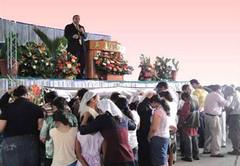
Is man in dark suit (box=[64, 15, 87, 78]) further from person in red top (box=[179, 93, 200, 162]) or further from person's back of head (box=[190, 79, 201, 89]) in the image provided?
person in red top (box=[179, 93, 200, 162])

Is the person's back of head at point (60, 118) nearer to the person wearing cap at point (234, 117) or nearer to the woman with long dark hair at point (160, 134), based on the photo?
the woman with long dark hair at point (160, 134)

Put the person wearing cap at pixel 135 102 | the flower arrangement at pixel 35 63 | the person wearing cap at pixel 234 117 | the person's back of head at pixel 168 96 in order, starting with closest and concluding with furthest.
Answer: the person's back of head at pixel 168 96
the person wearing cap at pixel 135 102
the flower arrangement at pixel 35 63
the person wearing cap at pixel 234 117

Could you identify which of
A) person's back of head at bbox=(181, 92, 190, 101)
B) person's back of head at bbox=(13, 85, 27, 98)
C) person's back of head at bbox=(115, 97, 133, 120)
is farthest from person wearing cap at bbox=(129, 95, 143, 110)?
person's back of head at bbox=(13, 85, 27, 98)

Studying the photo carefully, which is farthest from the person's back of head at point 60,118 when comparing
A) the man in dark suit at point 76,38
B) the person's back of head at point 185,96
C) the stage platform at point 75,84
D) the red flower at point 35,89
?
the man in dark suit at point 76,38

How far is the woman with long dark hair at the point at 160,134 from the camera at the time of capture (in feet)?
13.8

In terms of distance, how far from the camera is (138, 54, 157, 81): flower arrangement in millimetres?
9172

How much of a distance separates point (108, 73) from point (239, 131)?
11.7ft

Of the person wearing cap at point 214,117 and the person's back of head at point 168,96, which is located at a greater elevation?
the person's back of head at point 168,96

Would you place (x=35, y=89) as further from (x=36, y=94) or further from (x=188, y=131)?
(x=188, y=131)

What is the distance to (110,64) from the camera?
8.09 metres

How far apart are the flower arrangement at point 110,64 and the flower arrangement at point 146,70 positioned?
0.83 m

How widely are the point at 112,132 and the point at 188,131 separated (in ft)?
11.4

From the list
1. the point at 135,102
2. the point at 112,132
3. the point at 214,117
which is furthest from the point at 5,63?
the point at 214,117

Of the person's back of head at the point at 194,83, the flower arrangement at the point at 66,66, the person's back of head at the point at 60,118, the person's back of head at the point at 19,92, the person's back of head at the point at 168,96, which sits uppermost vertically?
the flower arrangement at the point at 66,66
